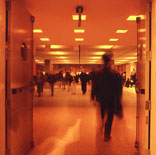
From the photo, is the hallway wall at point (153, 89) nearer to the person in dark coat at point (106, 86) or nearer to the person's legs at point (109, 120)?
the person in dark coat at point (106, 86)

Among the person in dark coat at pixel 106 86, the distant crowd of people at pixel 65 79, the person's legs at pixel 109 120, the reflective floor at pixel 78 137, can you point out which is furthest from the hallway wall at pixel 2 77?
the distant crowd of people at pixel 65 79

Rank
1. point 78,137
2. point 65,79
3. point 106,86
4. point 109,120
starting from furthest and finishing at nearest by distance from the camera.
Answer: point 65,79, point 78,137, point 109,120, point 106,86

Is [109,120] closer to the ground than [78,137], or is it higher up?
higher up

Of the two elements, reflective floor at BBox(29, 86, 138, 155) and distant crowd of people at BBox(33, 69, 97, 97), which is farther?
distant crowd of people at BBox(33, 69, 97, 97)

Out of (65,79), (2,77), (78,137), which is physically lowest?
(78,137)

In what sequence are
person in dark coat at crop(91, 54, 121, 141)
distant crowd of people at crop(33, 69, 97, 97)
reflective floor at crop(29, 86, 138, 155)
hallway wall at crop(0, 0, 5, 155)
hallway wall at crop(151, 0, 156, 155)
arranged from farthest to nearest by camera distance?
distant crowd of people at crop(33, 69, 97, 97)
reflective floor at crop(29, 86, 138, 155)
person in dark coat at crop(91, 54, 121, 141)
hallway wall at crop(151, 0, 156, 155)
hallway wall at crop(0, 0, 5, 155)

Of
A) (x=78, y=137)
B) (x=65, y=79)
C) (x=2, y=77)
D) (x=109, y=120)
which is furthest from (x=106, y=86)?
(x=65, y=79)

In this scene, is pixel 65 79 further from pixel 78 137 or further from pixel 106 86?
pixel 106 86

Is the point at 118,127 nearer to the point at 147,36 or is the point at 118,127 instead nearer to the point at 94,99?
the point at 94,99

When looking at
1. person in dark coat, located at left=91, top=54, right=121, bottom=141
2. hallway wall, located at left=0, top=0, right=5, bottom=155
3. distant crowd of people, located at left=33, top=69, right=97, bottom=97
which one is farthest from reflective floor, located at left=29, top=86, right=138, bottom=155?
distant crowd of people, located at left=33, top=69, right=97, bottom=97

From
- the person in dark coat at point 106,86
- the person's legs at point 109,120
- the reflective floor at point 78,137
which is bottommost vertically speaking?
the reflective floor at point 78,137

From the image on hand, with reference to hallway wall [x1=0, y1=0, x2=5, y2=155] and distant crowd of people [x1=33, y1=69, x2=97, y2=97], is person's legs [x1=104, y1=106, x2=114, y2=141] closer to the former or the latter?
hallway wall [x1=0, y1=0, x2=5, y2=155]

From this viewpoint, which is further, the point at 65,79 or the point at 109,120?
the point at 65,79

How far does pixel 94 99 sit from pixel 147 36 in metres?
1.43
